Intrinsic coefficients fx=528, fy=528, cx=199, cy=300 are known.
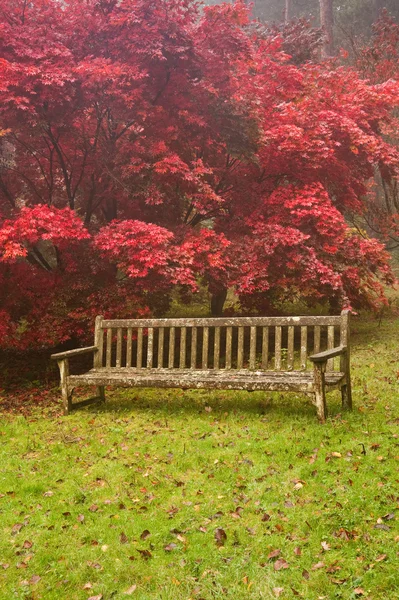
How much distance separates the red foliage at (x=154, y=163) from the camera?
780 centimetres

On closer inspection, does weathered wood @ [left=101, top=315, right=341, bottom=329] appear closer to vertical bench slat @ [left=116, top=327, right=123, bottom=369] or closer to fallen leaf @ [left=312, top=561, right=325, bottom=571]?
vertical bench slat @ [left=116, top=327, right=123, bottom=369]

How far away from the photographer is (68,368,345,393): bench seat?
5.50m

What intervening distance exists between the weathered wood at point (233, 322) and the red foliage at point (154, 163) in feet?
3.04

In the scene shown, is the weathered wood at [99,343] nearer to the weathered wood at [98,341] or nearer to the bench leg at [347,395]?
the weathered wood at [98,341]

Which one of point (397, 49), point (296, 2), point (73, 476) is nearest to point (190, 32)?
point (73, 476)

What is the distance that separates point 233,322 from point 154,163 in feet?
11.2

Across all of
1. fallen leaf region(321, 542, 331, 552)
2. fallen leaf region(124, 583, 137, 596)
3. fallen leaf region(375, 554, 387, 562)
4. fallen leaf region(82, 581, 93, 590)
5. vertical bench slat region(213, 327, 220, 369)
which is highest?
vertical bench slat region(213, 327, 220, 369)

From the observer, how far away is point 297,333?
11844mm

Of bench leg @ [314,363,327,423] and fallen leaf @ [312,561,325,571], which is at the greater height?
bench leg @ [314,363,327,423]

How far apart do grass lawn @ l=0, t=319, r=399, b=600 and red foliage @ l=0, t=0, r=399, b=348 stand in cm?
270

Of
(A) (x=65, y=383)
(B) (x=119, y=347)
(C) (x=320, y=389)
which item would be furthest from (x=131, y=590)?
(B) (x=119, y=347)

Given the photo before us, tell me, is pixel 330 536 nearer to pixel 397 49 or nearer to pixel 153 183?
pixel 153 183

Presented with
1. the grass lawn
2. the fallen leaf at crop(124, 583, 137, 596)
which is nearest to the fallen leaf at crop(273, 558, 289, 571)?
the grass lawn

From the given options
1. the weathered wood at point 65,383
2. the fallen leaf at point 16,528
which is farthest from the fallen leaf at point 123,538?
the weathered wood at point 65,383
